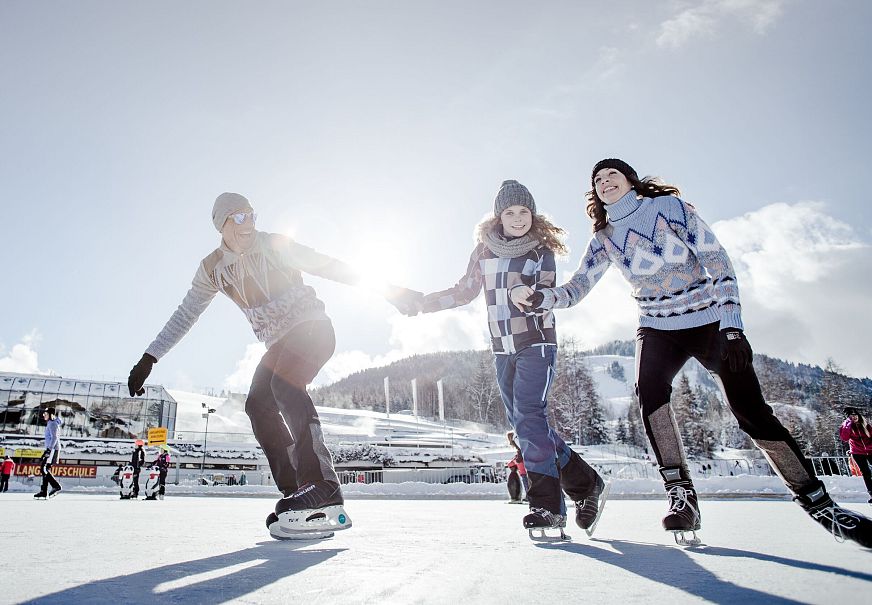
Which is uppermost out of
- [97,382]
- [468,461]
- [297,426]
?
[97,382]

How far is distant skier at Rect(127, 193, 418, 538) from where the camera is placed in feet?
9.39

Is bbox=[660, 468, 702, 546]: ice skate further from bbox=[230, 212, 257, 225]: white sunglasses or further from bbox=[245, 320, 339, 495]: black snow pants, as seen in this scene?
bbox=[230, 212, 257, 225]: white sunglasses

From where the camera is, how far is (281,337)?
316 cm

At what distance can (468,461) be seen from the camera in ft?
126

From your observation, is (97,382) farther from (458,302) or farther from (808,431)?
(808,431)

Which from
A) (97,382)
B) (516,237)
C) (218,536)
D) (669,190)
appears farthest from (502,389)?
(97,382)

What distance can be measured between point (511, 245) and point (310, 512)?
180cm

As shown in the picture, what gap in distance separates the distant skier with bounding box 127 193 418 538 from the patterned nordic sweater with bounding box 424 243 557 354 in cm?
40

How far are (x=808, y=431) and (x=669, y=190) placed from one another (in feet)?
236

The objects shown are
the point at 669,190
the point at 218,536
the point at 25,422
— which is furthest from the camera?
the point at 25,422

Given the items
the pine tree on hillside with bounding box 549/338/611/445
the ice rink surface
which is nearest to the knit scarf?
the ice rink surface

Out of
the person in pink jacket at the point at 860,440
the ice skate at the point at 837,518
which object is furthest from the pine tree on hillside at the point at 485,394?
the ice skate at the point at 837,518

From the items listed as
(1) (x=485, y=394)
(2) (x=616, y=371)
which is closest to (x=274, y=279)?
(1) (x=485, y=394)

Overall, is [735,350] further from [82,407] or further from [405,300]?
[82,407]
